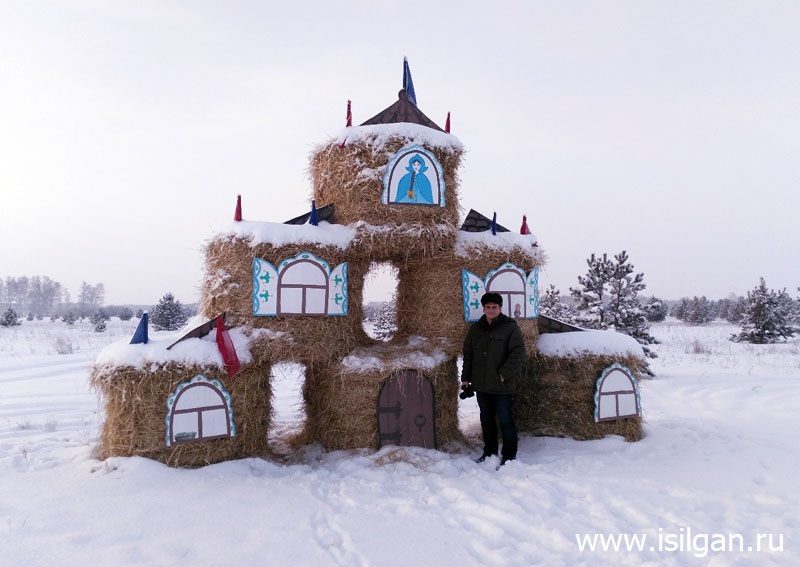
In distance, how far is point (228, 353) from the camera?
5.01 meters

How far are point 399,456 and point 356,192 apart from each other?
3.03 metres

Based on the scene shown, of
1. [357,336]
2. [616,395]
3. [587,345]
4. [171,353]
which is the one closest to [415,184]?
[357,336]

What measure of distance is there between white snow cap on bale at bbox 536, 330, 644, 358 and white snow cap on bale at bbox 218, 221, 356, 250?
2.93 meters

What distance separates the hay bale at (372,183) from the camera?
5.67 meters

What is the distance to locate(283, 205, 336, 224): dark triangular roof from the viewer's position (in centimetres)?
578

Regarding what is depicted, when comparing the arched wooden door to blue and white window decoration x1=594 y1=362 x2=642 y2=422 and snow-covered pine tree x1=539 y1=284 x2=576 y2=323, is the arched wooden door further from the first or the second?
snow-covered pine tree x1=539 y1=284 x2=576 y2=323

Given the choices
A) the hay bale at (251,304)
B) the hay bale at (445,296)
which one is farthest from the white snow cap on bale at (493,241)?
the hay bale at (251,304)

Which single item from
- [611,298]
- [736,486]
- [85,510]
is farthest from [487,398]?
[611,298]

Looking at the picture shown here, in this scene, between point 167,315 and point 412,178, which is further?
point 167,315

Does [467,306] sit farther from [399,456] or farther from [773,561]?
[773,561]

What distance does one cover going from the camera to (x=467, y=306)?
5.84 metres

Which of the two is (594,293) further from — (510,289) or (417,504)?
(417,504)

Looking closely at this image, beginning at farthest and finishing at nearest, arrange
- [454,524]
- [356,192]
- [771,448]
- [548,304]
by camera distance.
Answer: [548,304] < [356,192] < [771,448] < [454,524]

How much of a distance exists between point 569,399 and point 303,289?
3.53 meters
